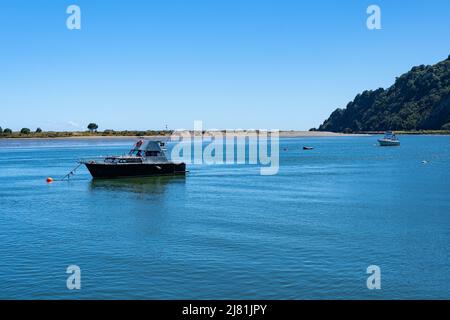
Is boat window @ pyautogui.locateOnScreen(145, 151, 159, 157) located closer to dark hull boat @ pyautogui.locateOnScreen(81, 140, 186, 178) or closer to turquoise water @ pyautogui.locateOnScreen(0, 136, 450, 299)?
dark hull boat @ pyautogui.locateOnScreen(81, 140, 186, 178)

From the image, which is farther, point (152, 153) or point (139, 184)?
point (152, 153)

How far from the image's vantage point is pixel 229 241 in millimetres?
37656

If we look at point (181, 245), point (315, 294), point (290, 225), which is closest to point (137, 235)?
point (181, 245)

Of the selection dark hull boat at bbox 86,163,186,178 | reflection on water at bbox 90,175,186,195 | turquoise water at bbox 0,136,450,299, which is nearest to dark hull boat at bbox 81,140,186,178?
dark hull boat at bbox 86,163,186,178

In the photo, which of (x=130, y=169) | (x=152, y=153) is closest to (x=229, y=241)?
(x=130, y=169)

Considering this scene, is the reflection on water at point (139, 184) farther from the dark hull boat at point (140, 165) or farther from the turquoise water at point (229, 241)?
the turquoise water at point (229, 241)

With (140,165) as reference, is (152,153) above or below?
above

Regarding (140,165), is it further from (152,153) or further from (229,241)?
(229,241)

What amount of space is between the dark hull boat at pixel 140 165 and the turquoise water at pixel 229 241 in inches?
571

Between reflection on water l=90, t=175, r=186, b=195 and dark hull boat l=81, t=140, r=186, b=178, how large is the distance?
3.31 feet

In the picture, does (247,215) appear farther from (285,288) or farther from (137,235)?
(285,288)

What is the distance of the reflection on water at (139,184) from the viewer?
7403 cm

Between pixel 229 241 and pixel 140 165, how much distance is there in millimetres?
52497

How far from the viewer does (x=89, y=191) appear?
7306cm
